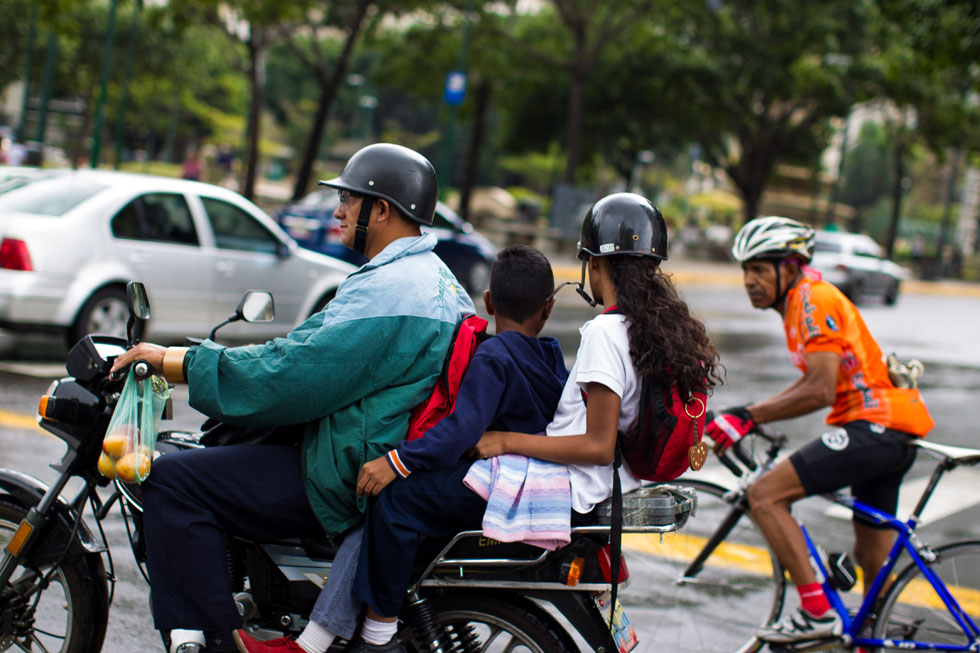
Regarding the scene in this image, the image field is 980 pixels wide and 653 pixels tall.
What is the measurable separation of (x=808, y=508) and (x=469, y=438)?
4.54 metres

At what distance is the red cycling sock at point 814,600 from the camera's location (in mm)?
3830

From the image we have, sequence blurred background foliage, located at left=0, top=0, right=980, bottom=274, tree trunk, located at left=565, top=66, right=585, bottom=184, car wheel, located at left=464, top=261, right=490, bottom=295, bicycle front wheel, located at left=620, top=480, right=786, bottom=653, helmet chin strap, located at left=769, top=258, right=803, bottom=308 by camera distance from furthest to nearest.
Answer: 1. tree trunk, located at left=565, top=66, right=585, bottom=184
2. blurred background foliage, located at left=0, top=0, right=980, bottom=274
3. car wheel, located at left=464, top=261, right=490, bottom=295
4. bicycle front wheel, located at left=620, top=480, right=786, bottom=653
5. helmet chin strap, located at left=769, top=258, right=803, bottom=308

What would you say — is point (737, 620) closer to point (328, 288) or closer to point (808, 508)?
point (808, 508)

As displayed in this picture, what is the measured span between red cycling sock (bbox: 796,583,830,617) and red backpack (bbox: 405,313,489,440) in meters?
1.72

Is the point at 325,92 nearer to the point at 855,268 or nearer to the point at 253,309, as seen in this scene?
the point at 855,268

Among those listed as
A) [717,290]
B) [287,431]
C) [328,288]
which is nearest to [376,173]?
[287,431]

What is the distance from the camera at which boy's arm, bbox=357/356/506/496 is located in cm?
271

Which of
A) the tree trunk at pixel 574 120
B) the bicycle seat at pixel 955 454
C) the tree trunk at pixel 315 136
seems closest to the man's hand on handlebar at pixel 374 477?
the bicycle seat at pixel 955 454

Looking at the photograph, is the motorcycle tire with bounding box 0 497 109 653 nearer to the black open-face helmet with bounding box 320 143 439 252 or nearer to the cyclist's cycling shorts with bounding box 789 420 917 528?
the black open-face helmet with bounding box 320 143 439 252

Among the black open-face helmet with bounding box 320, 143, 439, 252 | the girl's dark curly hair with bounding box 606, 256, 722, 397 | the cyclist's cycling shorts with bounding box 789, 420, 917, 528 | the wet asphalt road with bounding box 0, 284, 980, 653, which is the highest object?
the black open-face helmet with bounding box 320, 143, 439, 252

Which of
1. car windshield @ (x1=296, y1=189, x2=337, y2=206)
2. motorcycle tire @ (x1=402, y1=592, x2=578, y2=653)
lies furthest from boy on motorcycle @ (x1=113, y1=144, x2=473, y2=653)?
car windshield @ (x1=296, y1=189, x2=337, y2=206)

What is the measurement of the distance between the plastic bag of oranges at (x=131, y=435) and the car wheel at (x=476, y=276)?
1371 centimetres

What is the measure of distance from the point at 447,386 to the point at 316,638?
2.40 feet

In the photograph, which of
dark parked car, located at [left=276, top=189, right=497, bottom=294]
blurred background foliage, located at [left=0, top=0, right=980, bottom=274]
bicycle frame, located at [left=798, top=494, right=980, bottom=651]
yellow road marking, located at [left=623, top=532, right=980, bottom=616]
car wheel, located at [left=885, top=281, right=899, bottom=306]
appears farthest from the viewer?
car wheel, located at [left=885, top=281, right=899, bottom=306]
